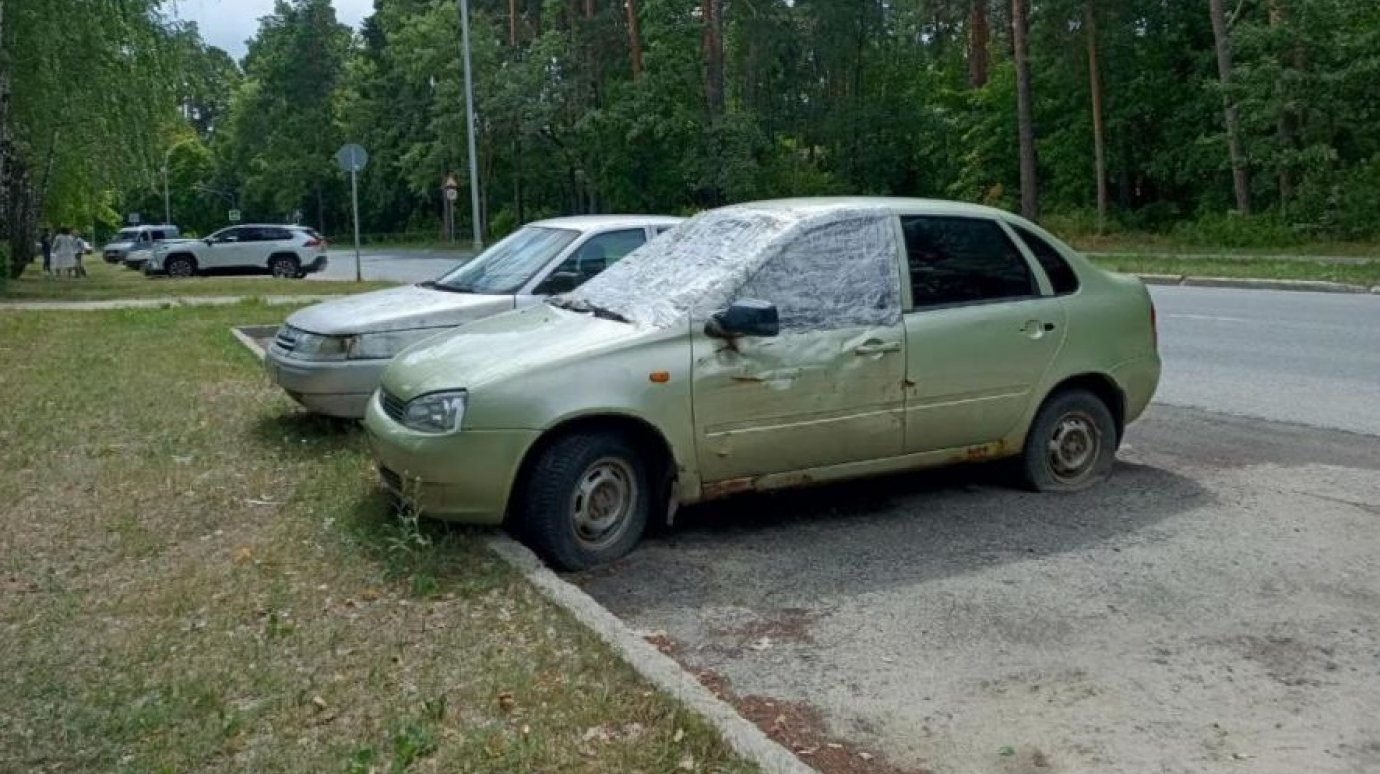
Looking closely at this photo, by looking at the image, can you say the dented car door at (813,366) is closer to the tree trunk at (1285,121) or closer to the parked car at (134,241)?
the tree trunk at (1285,121)

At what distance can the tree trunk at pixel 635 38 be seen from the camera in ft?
157

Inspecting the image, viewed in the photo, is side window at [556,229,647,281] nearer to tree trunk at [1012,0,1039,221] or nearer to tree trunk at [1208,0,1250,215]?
tree trunk at [1208,0,1250,215]

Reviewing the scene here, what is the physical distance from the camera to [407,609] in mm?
5094

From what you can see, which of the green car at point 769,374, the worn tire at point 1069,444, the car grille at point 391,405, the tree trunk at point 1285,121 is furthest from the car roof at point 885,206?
the tree trunk at point 1285,121

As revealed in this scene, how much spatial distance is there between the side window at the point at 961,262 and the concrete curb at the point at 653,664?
2385 mm

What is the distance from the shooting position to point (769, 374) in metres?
5.94

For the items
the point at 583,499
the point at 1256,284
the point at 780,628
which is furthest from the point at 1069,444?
the point at 1256,284

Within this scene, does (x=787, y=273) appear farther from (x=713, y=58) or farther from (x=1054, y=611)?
(x=713, y=58)

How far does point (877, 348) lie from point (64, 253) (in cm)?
3552

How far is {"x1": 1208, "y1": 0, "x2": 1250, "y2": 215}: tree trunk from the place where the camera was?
30.5 meters

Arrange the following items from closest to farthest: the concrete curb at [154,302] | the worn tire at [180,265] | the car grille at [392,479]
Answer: the car grille at [392,479]
the concrete curb at [154,302]
the worn tire at [180,265]

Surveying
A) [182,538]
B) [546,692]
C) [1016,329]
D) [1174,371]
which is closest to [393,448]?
[182,538]

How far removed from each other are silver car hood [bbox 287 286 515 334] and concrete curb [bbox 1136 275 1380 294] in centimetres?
1550

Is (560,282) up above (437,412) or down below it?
above
